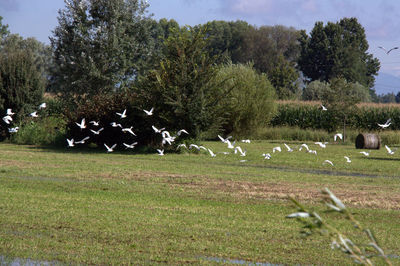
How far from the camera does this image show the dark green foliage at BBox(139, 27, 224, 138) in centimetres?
2556

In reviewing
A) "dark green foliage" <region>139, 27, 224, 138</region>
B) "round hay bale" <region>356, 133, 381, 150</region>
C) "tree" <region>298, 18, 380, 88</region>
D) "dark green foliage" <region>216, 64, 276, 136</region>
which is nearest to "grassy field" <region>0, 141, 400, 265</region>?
"dark green foliage" <region>139, 27, 224, 138</region>

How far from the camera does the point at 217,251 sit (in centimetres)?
775

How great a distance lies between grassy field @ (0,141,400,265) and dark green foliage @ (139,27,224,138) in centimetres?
523

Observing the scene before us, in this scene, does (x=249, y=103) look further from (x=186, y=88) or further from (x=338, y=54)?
(x=338, y=54)

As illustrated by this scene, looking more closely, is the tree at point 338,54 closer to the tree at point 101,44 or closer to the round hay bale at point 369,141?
the tree at point 101,44

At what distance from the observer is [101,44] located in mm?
40625

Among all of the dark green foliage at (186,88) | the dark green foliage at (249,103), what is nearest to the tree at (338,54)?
the dark green foliage at (249,103)

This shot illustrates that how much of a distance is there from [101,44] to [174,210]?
31498mm

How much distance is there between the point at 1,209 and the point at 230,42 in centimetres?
10389

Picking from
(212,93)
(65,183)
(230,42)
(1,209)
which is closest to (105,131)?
(212,93)

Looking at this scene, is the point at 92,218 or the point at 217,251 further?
the point at 92,218

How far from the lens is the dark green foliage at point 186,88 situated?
83.9ft

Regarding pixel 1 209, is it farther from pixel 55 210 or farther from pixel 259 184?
pixel 259 184

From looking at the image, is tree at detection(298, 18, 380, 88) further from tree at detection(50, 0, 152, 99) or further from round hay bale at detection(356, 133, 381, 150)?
round hay bale at detection(356, 133, 381, 150)
